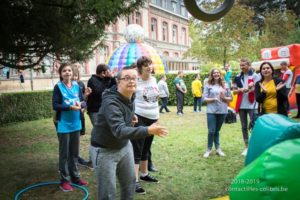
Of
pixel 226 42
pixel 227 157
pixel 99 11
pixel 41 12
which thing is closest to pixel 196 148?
pixel 227 157

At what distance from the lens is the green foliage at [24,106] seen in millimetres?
13195

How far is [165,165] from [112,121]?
11.1 feet

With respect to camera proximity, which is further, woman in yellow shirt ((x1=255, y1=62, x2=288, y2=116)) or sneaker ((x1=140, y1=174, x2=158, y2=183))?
woman in yellow shirt ((x1=255, y1=62, x2=288, y2=116))

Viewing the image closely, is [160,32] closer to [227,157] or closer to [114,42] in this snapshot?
[114,42]

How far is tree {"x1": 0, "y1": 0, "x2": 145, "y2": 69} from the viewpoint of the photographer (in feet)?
18.4

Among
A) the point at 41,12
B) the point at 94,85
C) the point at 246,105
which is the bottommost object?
the point at 246,105

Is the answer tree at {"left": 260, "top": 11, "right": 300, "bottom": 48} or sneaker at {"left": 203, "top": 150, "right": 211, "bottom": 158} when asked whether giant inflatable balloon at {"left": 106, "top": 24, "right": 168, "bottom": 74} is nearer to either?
tree at {"left": 260, "top": 11, "right": 300, "bottom": 48}

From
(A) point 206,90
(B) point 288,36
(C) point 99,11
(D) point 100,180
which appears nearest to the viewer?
(D) point 100,180

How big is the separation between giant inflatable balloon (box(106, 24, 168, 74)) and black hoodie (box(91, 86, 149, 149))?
17618 millimetres

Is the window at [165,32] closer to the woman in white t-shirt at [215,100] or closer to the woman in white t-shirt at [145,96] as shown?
the woman in white t-shirt at [215,100]

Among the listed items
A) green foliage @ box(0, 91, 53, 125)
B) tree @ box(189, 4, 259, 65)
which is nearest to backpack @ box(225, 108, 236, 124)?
green foliage @ box(0, 91, 53, 125)

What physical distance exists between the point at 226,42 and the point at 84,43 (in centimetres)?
1879

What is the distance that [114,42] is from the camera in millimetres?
35250

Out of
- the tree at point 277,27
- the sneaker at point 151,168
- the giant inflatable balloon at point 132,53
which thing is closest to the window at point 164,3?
the tree at point 277,27
